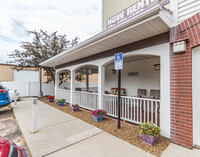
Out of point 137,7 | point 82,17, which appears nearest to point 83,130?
point 137,7

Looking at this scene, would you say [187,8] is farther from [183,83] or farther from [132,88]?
[132,88]

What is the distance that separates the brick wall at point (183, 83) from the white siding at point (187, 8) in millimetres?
172

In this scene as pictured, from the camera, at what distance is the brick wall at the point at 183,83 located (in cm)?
230

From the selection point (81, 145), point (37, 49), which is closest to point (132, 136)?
point (81, 145)

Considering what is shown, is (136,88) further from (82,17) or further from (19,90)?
(19,90)

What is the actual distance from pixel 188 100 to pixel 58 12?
344 inches

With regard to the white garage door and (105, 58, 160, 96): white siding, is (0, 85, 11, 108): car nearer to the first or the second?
(105, 58, 160, 96): white siding

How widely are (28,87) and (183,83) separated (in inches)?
472

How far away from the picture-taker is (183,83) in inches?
95.6

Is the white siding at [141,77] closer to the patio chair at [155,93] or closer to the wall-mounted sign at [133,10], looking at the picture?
the patio chair at [155,93]

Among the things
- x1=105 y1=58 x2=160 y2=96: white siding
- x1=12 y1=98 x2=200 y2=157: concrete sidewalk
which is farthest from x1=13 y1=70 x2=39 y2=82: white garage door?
x1=12 y1=98 x2=200 y2=157: concrete sidewalk

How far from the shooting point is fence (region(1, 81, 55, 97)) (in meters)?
9.88

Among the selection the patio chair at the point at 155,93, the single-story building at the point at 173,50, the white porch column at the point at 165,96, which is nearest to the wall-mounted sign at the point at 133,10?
the single-story building at the point at 173,50

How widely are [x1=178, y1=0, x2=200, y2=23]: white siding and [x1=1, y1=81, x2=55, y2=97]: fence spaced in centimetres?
1175
